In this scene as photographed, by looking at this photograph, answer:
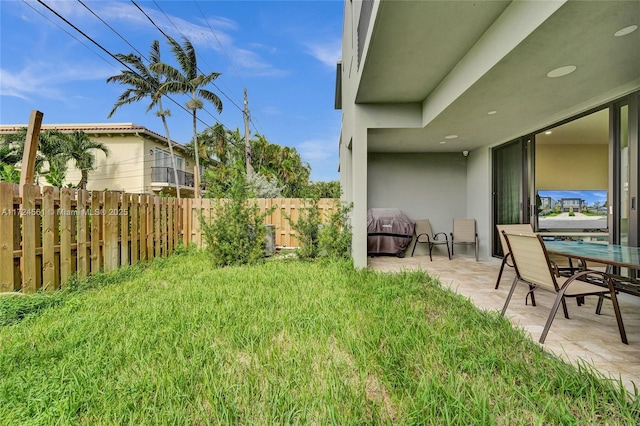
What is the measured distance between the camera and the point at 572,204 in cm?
667

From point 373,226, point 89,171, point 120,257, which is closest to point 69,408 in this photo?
point 120,257

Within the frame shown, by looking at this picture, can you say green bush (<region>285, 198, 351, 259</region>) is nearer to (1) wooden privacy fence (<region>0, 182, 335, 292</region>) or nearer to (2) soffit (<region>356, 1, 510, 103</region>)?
(1) wooden privacy fence (<region>0, 182, 335, 292</region>)

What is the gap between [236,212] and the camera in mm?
5277

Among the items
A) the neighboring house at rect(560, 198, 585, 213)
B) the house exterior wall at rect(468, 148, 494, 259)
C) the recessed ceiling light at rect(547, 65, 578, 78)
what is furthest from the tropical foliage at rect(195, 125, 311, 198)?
the recessed ceiling light at rect(547, 65, 578, 78)

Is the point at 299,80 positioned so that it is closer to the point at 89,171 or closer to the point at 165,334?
the point at 89,171

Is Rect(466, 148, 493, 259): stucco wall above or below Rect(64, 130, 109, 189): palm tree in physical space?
below

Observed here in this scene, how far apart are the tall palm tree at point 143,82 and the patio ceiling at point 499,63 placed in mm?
14703

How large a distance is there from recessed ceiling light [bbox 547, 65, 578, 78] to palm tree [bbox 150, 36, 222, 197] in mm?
15251

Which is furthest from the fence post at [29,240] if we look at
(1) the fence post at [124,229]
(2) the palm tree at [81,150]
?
(2) the palm tree at [81,150]

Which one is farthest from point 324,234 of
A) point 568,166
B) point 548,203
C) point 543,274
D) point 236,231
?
point 568,166

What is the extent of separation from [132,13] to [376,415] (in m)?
11.0

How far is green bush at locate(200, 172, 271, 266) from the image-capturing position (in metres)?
Result: 5.16

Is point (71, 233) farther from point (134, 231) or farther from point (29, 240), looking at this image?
point (134, 231)

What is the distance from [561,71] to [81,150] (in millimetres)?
18782
